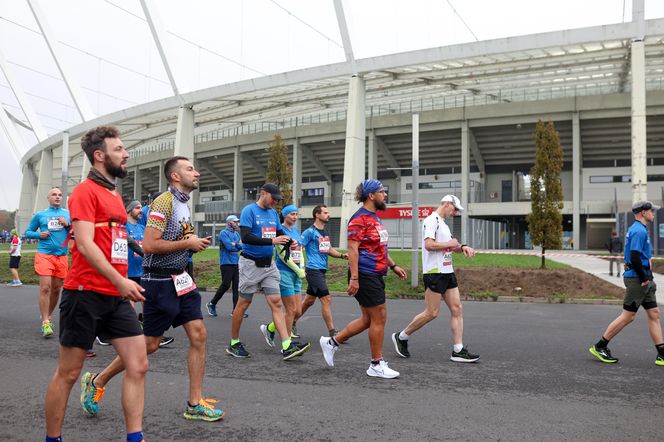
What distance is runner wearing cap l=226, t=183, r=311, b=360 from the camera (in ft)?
19.0

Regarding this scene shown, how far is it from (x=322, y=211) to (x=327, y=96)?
1224 inches

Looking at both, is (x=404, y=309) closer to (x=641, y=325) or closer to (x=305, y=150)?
(x=641, y=325)

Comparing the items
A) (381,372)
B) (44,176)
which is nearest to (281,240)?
(381,372)

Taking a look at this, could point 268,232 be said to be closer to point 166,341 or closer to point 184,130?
point 166,341

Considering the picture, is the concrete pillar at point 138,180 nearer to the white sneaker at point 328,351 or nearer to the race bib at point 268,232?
the race bib at point 268,232

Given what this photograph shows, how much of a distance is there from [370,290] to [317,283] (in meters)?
2.09

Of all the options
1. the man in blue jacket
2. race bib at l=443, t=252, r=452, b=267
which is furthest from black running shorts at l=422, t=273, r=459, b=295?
the man in blue jacket

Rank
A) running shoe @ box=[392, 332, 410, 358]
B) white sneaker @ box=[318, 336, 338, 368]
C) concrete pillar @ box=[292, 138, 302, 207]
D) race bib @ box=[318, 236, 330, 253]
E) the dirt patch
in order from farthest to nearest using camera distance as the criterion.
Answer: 1. concrete pillar @ box=[292, 138, 302, 207]
2. the dirt patch
3. race bib @ box=[318, 236, 330, 253]
4. running shoe @ box=[392, 332, 410, 358]
5. white sneaker @ box=[318, 336, 338, 368]

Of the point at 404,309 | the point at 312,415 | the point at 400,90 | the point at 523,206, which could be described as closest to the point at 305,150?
the point at 400,90

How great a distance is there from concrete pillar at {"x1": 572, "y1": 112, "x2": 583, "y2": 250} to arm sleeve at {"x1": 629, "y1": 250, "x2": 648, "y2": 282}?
34728 millimetres

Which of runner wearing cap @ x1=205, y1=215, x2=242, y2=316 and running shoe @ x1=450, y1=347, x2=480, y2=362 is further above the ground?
runner wearing cap @ x1=205, y1=215, x2=242, y2=316

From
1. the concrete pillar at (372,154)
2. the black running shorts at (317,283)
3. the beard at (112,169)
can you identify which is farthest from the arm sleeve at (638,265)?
the concrete pillar at (372,154)

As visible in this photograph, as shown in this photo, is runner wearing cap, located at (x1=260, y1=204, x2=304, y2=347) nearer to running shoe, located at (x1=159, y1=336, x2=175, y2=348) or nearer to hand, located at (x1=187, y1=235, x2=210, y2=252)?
running shoe, located at (x1=159, y1=336, x2=175, y2=348)

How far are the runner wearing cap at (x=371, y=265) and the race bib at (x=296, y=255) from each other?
184 cm
